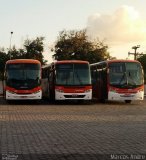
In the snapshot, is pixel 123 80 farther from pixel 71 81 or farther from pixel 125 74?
pixel 71 81

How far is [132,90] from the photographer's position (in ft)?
112

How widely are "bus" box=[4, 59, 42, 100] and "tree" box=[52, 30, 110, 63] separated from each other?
1734 inches

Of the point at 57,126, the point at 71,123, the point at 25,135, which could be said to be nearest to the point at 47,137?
the point at 25,135

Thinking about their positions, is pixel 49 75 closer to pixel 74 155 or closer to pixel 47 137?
pixel 47 137

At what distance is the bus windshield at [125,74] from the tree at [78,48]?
1748 inches

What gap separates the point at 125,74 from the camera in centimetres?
3428

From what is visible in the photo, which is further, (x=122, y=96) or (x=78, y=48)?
(x=78, y=48)

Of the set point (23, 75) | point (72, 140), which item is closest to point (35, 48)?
point (23, 75)

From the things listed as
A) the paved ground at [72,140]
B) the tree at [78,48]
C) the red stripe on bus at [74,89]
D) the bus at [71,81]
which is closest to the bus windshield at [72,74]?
the bus at [71,81]

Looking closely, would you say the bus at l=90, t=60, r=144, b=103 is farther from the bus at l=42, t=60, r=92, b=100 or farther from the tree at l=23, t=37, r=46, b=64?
the tree at l=23, t=37, r=46, b=64

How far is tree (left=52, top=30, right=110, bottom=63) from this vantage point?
263 feet

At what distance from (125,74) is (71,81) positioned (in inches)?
141

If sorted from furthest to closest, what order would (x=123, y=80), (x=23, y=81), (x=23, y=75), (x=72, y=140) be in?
(x=23, y=75) → (x=23, y=81) → (x=123, y=80) → (x=72, y=140)

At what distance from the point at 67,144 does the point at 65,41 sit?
68.9 m
